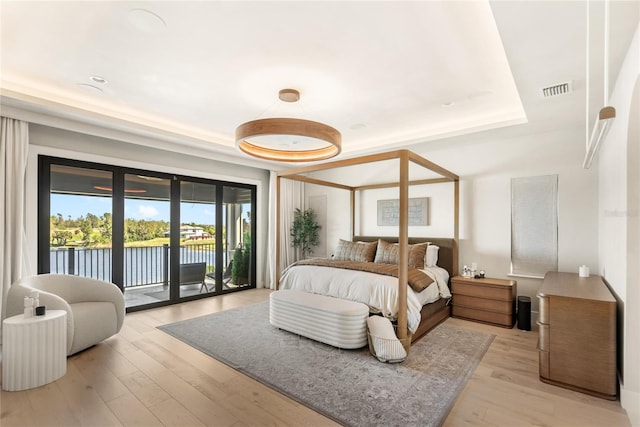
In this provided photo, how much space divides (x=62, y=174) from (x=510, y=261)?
20.8ft

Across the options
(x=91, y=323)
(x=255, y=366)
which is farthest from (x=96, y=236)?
(x=255, y=366)

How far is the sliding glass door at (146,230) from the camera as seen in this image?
3.96 m

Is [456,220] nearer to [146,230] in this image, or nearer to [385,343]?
[385,343]

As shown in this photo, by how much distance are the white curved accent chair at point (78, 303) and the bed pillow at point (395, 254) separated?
3.59 meters

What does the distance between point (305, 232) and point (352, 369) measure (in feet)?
13.3

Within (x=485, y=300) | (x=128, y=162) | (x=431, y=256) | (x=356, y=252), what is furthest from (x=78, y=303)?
(x=485, y=300)

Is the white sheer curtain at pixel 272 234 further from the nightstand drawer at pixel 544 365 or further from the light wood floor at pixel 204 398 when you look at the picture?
the nightstand drawer at pixel 544 365

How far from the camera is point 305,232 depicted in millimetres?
6594

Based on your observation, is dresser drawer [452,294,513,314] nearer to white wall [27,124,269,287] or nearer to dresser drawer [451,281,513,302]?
dresser drawer [451,281,513,302]

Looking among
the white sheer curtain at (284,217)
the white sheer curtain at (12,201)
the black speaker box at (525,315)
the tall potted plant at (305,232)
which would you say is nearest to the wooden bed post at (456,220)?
the black speaker box at (525,315)

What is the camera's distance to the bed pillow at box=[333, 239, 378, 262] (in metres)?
4.95

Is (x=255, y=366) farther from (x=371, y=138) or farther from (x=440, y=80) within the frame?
(x=371, y=138)

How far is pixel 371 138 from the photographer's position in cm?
511

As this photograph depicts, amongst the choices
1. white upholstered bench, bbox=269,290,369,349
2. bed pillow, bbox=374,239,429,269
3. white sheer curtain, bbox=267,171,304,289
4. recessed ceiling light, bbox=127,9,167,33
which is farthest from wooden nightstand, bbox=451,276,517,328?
recessed ceiling light, bbox=127,9,167,33
